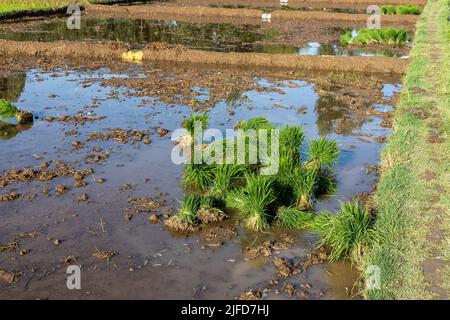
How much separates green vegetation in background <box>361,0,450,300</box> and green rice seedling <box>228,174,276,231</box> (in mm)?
1293

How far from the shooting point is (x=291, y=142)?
7.39m

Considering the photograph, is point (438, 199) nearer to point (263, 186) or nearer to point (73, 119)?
point (263, 186)

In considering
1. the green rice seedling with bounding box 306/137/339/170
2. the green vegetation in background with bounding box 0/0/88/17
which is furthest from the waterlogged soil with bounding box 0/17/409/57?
the green rice seedling with bounding box 306/137/339/170

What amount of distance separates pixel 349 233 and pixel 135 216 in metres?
2.61

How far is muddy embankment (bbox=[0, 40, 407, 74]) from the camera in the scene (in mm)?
14492

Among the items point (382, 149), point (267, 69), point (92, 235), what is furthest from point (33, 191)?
point (267, 69)

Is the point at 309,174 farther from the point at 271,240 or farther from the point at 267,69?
the point at 267,69

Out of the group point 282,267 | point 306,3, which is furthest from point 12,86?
point 306,3

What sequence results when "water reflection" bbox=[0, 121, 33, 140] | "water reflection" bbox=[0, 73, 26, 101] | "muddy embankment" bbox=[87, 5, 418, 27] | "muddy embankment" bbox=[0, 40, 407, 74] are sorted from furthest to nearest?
"muddy embankment" bbox=[87, 5, 418, 27] < "muddy embankment" bbox=[0, 40, 407, 74] < "water reflection" bbox=[0, 73, 26, 101] < "water reflection" bbox=[0, 121, 33, 140]

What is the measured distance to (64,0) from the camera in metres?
28.1

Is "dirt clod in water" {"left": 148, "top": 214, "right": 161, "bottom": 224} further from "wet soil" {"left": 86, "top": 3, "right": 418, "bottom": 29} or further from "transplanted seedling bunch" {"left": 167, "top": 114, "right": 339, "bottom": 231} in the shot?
"wet soil" {"left": 86, "top": 3, "right": 418, "bottom": 29}

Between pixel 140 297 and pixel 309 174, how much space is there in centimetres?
286

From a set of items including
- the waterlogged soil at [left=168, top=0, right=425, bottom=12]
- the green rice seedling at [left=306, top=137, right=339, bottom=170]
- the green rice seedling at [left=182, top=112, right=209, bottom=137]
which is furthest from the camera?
the waterlogged soil at [left=168, top=0, right=425, bottom=12]

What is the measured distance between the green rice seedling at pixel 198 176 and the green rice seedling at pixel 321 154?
4.95ft
